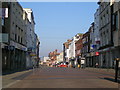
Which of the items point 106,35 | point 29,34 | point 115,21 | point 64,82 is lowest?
point 64,82

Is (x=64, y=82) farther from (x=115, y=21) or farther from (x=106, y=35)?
(x=106, y=35)

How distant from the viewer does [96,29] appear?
249ft

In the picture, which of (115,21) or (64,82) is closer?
(64,82)

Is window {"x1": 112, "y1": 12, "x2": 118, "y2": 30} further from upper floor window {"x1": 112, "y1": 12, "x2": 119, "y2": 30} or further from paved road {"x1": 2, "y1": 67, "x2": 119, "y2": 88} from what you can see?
paved road {"x1": 2, "y1": 67, "x2": 119, "y2": 88}

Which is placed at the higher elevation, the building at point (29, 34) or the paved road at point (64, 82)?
the building at point (29, 34)

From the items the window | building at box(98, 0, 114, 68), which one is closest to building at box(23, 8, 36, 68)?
building at box(98, 0, 114, 68)

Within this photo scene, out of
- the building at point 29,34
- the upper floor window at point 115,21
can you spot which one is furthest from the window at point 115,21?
the building at point 29,34

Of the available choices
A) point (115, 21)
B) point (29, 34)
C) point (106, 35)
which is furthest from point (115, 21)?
point (29, 34)

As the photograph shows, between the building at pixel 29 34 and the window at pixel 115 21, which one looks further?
the building at pixel 29 34

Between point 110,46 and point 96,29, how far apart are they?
799 inches

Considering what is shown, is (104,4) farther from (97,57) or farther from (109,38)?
(97,57)

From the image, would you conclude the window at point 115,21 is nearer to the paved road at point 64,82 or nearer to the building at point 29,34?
the paved road at point 64,82

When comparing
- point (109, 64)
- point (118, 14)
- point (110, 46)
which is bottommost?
point (109, 64)

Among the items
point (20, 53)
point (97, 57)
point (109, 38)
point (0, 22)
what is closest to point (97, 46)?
point (97, 57)
